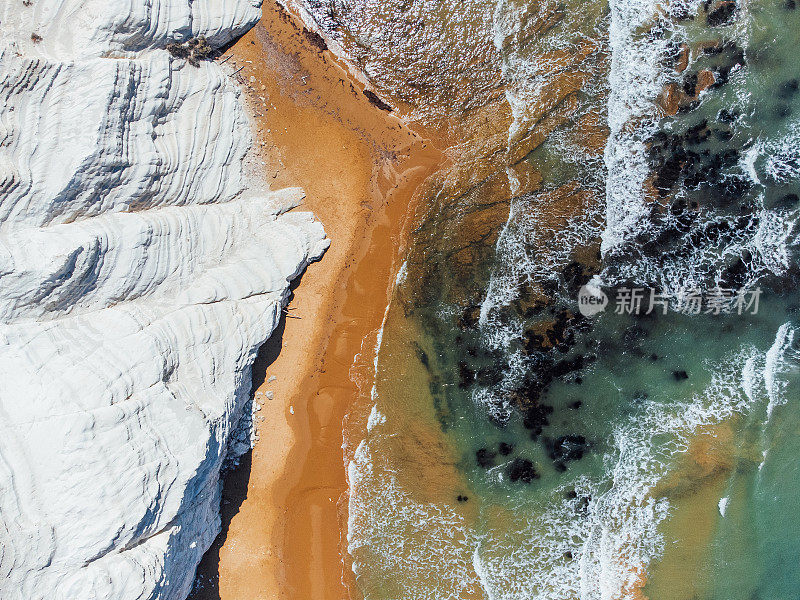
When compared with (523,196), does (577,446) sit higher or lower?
lower

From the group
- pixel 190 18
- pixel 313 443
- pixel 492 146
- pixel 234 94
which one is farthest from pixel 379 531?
pixel 190 18

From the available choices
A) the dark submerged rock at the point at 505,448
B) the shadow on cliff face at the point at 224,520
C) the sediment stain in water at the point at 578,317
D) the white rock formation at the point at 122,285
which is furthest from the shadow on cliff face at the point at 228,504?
the dark submerged rock at the point at 505,448

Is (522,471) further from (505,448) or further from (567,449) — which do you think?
(567,449)

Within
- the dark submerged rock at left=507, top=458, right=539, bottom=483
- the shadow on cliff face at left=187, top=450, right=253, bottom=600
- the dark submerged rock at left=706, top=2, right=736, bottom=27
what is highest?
the dark submerged rock at left=706, top=2, right=736, bottom=27

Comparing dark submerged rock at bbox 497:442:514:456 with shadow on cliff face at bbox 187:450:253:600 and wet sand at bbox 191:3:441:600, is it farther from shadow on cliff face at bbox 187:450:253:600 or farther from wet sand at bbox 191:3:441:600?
shadow on cliff face at bbox 187:450:253:600

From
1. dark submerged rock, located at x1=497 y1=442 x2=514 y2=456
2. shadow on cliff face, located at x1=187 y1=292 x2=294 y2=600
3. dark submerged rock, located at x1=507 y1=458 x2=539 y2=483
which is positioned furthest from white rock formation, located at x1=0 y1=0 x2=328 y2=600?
dark submerged rock, located at x1=507 y1=458 x2=539 y2=483

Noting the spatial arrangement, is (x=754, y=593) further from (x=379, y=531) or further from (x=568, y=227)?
(x=568, y=227)
